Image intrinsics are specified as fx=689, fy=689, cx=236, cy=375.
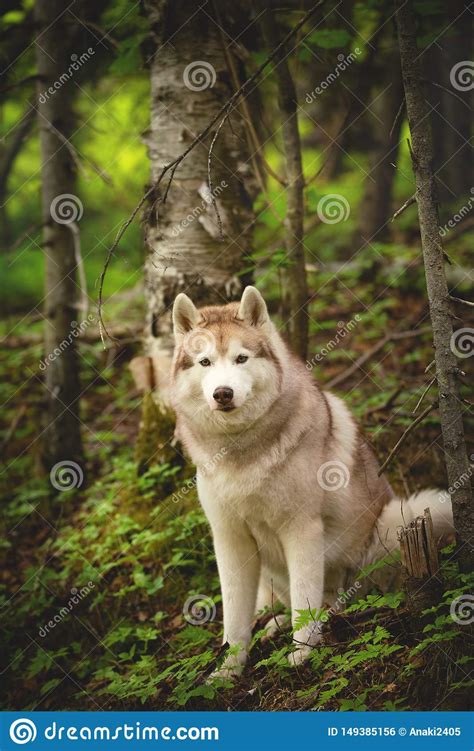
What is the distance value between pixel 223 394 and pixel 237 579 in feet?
4.02

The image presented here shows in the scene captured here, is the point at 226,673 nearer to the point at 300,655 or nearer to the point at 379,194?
the point at 300,655

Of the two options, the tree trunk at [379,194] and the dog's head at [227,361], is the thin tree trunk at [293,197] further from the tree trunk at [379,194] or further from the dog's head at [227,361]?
the tree trunk at [379,194]

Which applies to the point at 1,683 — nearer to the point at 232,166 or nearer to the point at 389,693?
the point at 389,693

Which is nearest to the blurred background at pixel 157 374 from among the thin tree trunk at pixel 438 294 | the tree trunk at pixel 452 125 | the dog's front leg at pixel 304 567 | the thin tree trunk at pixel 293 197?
the thin tree trunk at pixel 293 197

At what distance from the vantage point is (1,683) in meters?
4.73

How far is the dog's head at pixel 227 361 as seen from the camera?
366cm

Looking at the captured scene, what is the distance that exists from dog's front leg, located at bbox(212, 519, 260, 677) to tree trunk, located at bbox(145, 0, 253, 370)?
194 cm

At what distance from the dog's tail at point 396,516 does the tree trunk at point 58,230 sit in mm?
3435

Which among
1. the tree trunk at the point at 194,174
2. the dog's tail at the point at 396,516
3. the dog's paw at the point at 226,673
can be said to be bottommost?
the dog's paw at the point at 226,673

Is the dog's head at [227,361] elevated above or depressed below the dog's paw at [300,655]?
above

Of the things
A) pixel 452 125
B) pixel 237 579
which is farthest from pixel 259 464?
pixel 452 125

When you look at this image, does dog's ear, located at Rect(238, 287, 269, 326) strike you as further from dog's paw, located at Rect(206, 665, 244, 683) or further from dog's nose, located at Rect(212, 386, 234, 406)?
dog's paw, located at Rect(206, 665, 244, 683)

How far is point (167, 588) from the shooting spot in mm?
4848

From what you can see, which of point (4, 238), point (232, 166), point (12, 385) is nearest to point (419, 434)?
point (232, 166)
